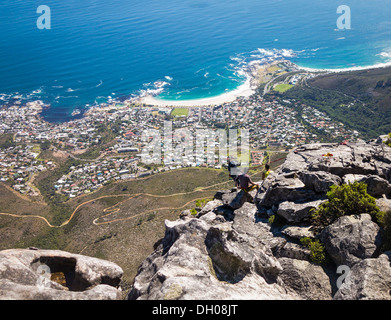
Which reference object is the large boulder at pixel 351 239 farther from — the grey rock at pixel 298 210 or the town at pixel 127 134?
the town at pixel 127 134

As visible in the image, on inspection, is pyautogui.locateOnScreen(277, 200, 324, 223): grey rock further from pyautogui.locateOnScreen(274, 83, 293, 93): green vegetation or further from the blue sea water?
pyautogui.locateOnScreen(274, 83, 293, 93): green vegetation

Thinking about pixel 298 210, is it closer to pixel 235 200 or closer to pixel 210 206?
Result: pixel 235 200

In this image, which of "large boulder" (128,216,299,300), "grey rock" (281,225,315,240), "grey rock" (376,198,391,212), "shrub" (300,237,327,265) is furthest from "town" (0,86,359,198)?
"large boulder" (128,216,299,300)

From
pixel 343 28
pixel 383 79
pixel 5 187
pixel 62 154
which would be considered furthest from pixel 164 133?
pixel 343 28

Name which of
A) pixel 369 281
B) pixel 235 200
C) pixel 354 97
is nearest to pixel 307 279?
pixel 369 281

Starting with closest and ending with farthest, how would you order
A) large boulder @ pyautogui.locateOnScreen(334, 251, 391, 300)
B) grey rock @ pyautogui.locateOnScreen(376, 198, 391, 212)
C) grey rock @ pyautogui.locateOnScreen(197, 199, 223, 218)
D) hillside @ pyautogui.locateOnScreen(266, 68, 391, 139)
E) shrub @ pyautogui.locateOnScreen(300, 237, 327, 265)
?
large boulder @ pyautogui.locateOnScreen(334, 251, 391, 300)
shrub @ pyautogui.locateOnScreen(300, 237, 327, 265)
grey rock @ pyautogui.locateOnScreen(376, 198, 391, 212)
grey rock @ pyautogui.locateOnScreen(197, 199, 223, 218)
hillside @ pyautogui.locateOnScreen(266, 68, 391, 139)

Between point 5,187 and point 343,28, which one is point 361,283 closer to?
point 5,187
